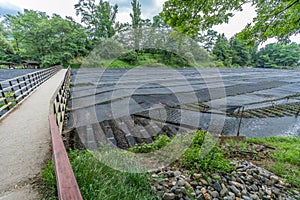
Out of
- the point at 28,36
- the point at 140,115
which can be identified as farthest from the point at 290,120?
the point at 28,36

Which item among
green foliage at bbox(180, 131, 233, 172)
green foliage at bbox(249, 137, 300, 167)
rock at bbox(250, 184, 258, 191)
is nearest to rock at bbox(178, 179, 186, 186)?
green foliage at bbox(180, 131, 233, 172)

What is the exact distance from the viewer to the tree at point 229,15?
8.99 feet

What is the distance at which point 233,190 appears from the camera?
230 cm

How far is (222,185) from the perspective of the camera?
2.39 m

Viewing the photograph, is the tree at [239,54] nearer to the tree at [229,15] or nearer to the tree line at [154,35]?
the tree line at [154,35]

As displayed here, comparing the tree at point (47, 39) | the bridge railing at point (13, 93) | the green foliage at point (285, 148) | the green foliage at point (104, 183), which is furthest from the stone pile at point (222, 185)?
Result: the tree at point (47, 39)

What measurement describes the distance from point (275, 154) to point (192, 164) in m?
2.18

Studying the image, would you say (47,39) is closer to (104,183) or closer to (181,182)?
(104,183)

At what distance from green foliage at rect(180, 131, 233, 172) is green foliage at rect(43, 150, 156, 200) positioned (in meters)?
1.09

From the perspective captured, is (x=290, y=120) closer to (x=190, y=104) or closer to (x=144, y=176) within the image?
(x=190, y=104)

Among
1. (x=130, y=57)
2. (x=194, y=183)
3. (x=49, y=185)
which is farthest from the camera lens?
(x=130, y=57)

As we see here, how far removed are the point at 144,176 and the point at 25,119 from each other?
3.02 metres

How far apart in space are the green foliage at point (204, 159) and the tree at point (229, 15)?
2538mm

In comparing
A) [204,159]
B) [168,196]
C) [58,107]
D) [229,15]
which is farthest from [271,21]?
[58,107]
